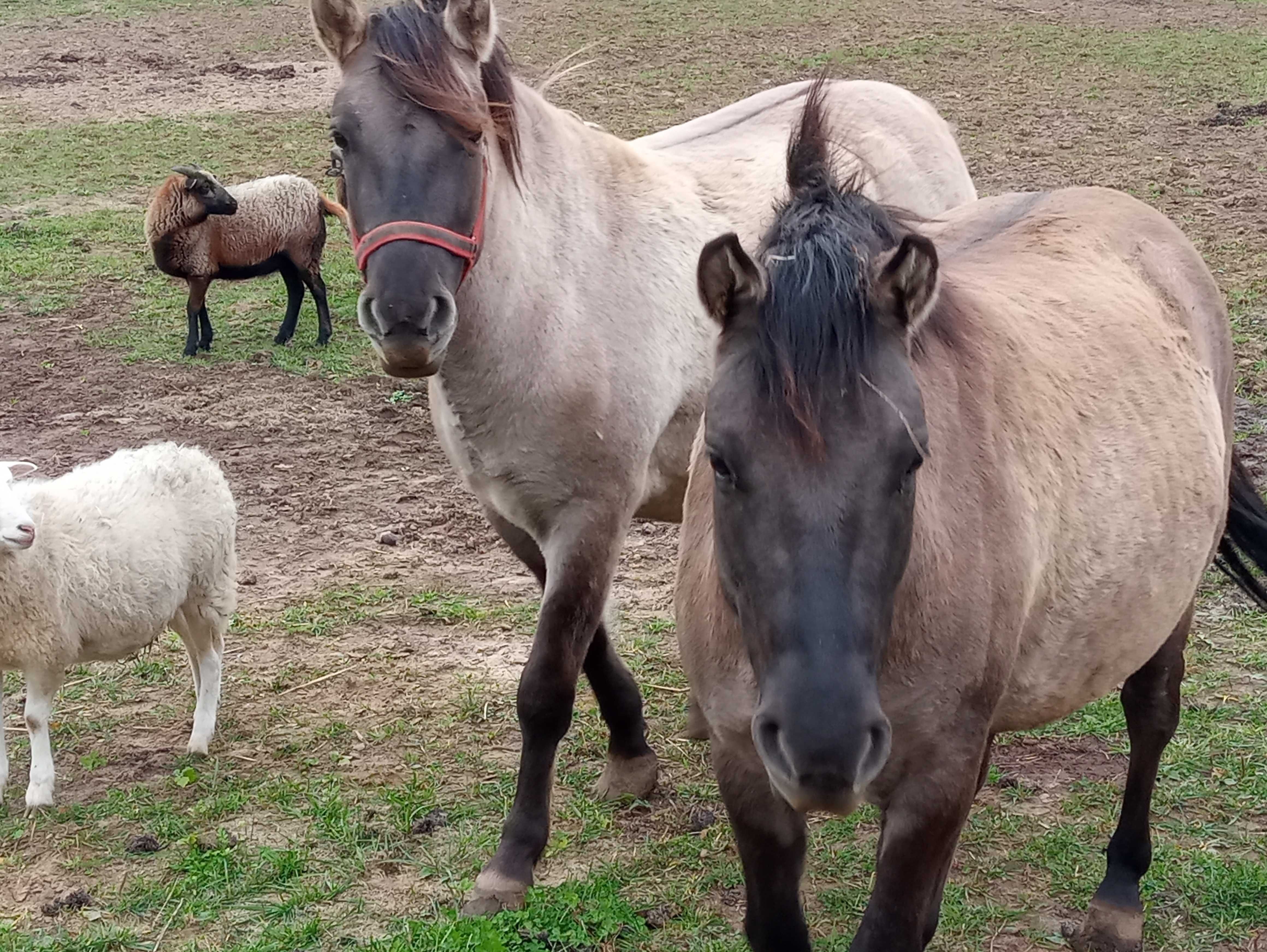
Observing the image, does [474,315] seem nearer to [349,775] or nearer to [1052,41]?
[349,775]

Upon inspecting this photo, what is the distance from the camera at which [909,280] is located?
207 cm

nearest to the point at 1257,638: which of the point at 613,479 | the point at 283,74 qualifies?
the point at 613,479

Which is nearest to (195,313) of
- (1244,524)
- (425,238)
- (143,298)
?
(143,298)

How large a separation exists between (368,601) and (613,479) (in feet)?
6.32

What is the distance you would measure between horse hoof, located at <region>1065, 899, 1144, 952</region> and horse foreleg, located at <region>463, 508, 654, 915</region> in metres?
1.39

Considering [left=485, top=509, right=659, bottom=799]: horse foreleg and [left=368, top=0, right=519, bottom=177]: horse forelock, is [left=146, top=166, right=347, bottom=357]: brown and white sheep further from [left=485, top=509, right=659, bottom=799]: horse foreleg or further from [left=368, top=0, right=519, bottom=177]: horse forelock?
[left=368, top=0, right=519, bottom=177]: horse forelock

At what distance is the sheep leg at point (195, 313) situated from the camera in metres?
7.65

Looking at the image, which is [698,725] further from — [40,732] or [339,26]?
[40,732]

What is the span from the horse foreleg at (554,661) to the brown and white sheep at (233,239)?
16.1 feet

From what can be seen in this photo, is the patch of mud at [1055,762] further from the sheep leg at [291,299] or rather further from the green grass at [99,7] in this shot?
the green grass at [99,7]

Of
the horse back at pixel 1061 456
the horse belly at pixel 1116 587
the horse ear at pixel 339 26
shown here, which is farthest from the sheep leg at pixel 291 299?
the horse belly at pixel 1116 587

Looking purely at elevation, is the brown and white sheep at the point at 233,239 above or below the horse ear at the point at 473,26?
below

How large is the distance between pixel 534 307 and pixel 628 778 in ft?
4.81

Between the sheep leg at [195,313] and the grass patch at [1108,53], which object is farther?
the grass patch at [1108,53]
